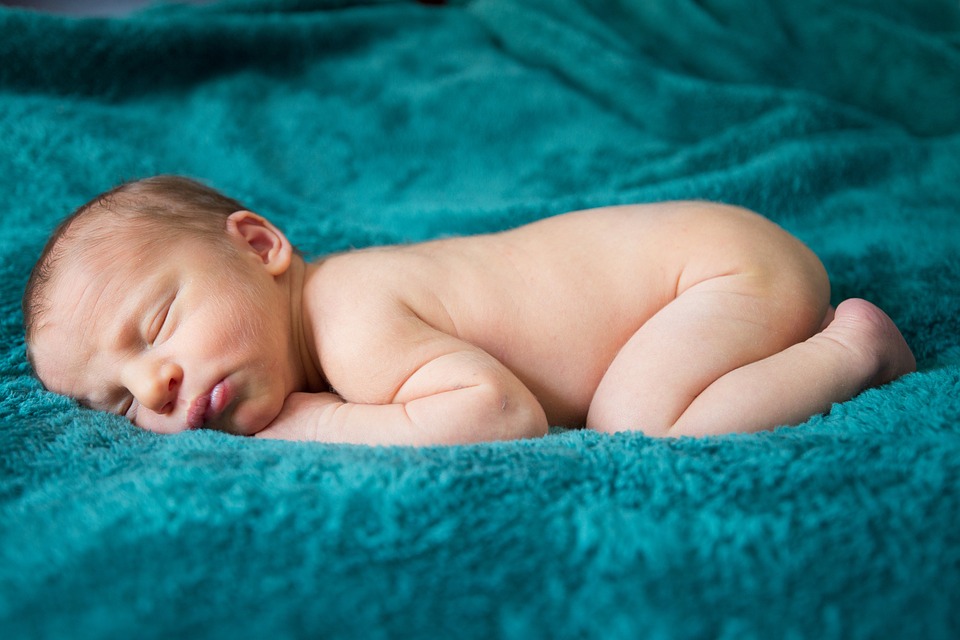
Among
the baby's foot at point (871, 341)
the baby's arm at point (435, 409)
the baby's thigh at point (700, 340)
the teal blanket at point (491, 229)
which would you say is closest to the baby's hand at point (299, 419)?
the baby's arm at point (435, 409)

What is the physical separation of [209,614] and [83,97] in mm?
1500

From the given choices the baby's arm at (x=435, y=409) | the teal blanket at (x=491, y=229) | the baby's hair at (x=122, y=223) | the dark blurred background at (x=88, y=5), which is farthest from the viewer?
the dark blurred background at (x=88, y=5)

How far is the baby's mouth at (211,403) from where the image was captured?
102 centimetres

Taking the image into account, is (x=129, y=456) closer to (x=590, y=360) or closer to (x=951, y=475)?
(x=590, y=360)

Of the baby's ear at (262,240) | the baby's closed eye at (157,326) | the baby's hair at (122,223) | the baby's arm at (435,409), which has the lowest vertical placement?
the baby's arm at (435,409)

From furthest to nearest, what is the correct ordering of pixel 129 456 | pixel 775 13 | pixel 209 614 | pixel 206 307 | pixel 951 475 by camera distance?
1. pixel 775 13
2. pixel 206 307
3. pixel 129 456
4. pixel 951 475
5. pixel 209 614

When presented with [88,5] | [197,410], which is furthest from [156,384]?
[88,5]

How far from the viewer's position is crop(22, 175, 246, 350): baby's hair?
1.08 m

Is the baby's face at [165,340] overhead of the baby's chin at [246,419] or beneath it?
overhead

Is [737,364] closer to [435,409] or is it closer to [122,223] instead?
[435,409]

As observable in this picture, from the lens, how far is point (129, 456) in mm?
932

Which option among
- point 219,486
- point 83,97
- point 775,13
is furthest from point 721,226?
point 83,97

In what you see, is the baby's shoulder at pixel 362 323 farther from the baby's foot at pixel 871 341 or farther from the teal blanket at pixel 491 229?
the baby's foot at pixel 871 341

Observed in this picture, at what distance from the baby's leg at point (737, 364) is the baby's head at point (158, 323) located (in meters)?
0.48
